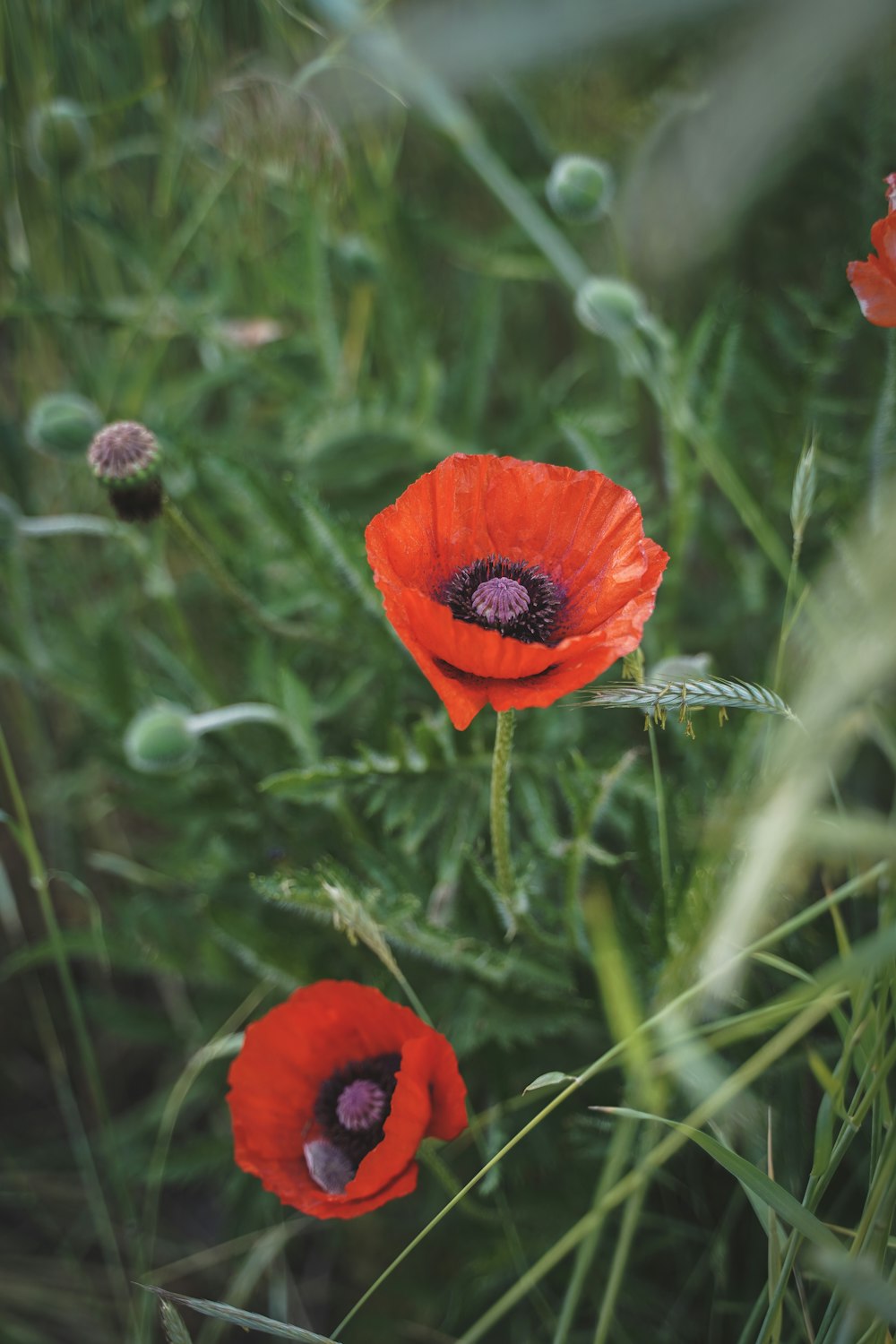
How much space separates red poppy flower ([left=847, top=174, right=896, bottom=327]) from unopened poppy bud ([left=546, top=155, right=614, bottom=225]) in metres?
0.55

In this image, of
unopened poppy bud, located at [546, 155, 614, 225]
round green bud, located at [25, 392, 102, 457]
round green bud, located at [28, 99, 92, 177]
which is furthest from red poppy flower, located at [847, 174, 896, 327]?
round green bud, located at [28, 99, 92, 177]

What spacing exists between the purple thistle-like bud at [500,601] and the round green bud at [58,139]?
0.97 metres

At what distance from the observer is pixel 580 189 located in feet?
4.19

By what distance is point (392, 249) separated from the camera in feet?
5.64

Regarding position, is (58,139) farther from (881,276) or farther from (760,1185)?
(760,1185)

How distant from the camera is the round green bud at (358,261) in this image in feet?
5.14

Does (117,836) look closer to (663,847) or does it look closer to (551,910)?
(551,910)

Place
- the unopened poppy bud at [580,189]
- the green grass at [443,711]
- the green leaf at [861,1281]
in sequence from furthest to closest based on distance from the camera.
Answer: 1. the unopened poppy bud at [580,189]
2. the green grass at [443,711]
3. the green leaf at [861,1281]

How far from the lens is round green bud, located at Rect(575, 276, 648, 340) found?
1175 millimetres

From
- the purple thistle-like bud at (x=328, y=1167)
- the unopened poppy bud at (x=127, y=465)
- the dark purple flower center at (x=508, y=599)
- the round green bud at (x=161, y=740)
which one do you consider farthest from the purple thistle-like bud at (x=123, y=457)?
the purple thistle-like bud at (x=328, y=1167)

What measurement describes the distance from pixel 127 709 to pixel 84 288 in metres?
0.77

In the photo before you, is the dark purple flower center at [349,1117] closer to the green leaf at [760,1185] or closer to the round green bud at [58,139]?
the green leaf at [760,1185]

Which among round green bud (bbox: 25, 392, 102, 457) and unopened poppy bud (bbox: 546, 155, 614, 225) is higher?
unopened poppy bud (bbox: 546, 155, 614, 225)

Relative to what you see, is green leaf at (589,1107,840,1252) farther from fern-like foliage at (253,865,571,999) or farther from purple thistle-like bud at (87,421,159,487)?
purple thistle-like bud at (87,421,159,487)
